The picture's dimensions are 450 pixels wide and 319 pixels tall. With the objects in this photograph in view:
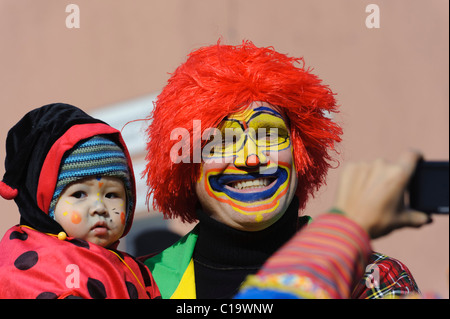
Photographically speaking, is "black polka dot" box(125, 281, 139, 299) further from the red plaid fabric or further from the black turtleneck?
the red plaid fabric

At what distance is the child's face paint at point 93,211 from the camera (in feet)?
6.66

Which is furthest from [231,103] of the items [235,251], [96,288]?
[96,288]

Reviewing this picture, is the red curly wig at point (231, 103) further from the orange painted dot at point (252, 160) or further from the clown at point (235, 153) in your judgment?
the orange painted dot at point (252, 160)

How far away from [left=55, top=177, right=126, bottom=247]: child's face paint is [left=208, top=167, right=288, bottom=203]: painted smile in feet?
1.15

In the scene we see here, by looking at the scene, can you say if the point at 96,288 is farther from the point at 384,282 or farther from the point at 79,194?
the point at 384,282

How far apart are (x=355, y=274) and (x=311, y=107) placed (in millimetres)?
1146

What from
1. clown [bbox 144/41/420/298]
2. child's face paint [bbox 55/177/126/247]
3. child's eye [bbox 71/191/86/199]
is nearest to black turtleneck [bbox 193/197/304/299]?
clown [bbox 144/41/420/298]

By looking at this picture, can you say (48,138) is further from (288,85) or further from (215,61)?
(288,85)

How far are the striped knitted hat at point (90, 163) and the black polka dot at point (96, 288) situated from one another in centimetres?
30

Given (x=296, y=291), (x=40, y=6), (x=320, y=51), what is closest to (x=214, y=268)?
(x=296, y=291)

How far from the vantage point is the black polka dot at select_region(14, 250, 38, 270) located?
6.20ft

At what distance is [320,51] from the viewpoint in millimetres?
3949

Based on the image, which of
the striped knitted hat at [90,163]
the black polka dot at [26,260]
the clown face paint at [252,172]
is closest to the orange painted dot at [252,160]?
the clown face paint at [252,172]

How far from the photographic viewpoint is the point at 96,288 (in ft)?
6.22
